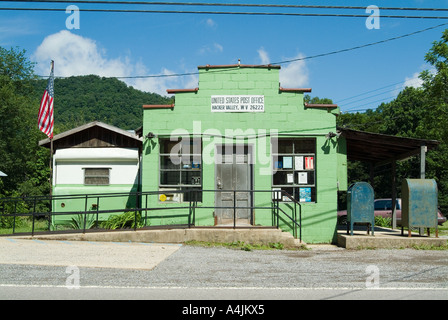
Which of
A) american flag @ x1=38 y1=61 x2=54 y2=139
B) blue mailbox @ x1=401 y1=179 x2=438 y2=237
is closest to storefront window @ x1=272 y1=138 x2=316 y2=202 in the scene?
blue mailbox @ x1=401 y1=179 x2=438 y2=237

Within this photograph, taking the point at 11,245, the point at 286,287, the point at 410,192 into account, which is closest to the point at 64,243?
the point at 11,245

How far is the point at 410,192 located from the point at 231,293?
25.2 feet

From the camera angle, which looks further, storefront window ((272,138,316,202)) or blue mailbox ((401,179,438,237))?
storefront window ((272,138,316,202))

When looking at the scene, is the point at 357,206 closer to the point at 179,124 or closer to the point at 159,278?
the point at 179,124

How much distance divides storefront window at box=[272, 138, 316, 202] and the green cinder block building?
→ 31 mm

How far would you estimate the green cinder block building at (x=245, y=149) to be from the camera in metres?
14.1

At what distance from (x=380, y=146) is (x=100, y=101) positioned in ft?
187

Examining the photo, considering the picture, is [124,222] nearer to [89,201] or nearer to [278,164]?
[89,201]

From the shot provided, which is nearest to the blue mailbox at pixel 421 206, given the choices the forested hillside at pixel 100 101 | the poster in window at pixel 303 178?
the poster in window at pixel 303 178

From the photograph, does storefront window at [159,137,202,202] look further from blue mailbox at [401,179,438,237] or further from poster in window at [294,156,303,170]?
blue mailbox at [401,179,438,237]

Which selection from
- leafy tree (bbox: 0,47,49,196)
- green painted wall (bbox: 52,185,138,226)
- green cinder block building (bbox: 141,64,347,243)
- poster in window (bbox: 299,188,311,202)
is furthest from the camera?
leafy tree (bbox: 0,47,49,196)

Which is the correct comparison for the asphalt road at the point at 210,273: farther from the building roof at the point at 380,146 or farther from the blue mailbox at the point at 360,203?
the building roof at the point at 380,146

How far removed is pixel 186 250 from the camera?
37.5ft

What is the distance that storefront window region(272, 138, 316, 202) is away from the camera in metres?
14.4
